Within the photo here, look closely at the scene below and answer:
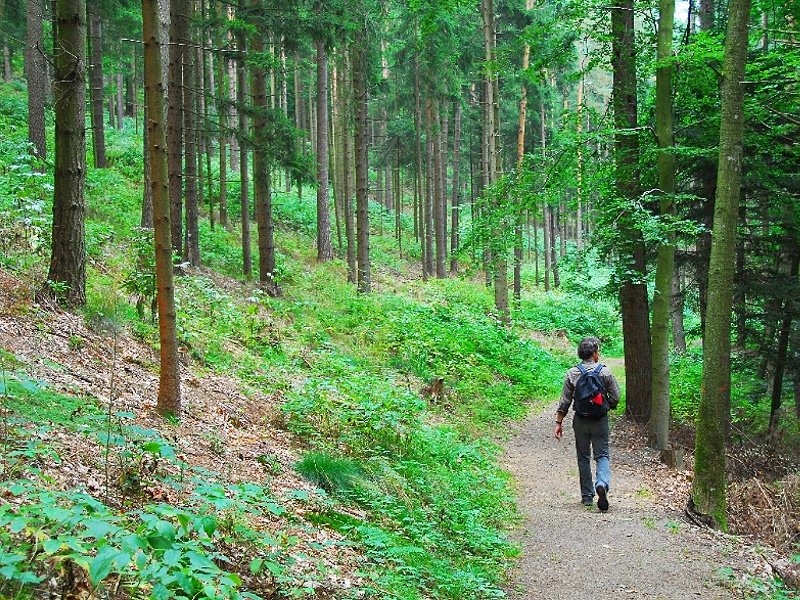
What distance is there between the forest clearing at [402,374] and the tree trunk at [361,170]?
0.39ft

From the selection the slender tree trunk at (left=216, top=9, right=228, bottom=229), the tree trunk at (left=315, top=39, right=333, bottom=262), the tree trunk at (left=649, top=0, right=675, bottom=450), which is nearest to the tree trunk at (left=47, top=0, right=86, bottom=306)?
the slender tree trunk at (left=216, top=9, right=228, bottom=229)

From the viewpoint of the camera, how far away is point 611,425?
13234 millimetres

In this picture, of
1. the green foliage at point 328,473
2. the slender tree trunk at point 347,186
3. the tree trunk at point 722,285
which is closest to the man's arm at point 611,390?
the tree trunk at point 722,285

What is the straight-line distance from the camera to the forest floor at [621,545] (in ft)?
19.0

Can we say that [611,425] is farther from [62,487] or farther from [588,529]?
[62,487]

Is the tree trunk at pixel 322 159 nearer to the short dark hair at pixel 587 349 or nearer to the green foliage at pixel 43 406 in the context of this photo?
the short dark hair at pixel 587 349

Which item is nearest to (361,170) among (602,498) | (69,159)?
(69,159)

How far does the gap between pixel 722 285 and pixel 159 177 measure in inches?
230

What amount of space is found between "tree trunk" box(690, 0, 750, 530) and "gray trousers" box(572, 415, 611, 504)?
1066 millimetres

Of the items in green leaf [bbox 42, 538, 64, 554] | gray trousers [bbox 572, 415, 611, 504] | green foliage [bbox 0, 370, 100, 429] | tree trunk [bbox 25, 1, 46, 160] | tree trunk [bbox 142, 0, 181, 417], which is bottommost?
gray trousers [bbox 572, 415, 611, 504]

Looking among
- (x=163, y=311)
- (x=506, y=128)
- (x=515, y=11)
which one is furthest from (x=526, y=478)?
(x=506, y=128)

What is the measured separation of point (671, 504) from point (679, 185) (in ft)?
22.5

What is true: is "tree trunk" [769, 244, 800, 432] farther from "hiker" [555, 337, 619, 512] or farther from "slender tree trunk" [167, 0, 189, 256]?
"slender tree trunk" [167, 0, 189, 256]

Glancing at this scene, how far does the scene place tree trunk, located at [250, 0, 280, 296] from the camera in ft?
49.2
